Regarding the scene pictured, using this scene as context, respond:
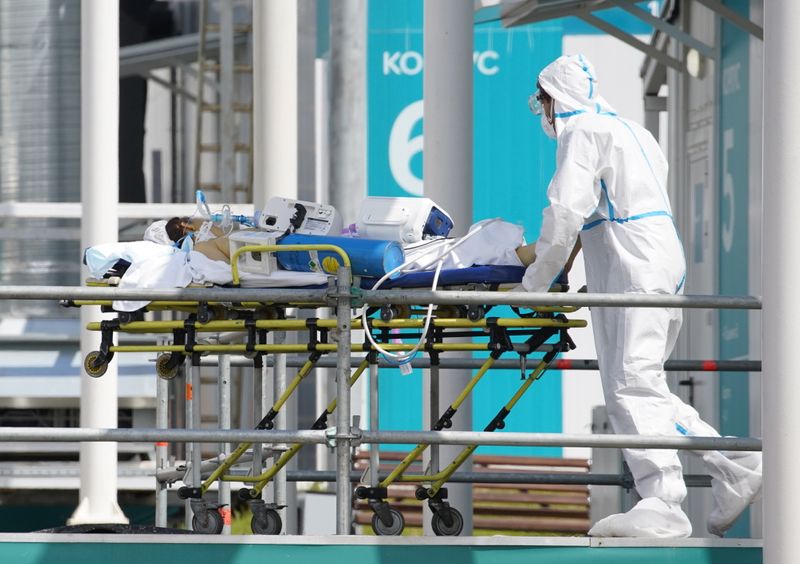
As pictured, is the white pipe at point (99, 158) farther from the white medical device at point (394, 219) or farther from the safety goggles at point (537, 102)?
the safety goggles at point (537, 102)

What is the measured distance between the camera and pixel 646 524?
4.86m

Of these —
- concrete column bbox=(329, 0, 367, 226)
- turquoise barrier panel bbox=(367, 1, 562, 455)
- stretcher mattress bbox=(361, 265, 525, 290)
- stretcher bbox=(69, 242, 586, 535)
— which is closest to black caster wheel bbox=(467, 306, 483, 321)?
stretcher bbox=(69, 242, 586, 535)

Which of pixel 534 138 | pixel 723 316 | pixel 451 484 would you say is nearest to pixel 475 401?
pixel 534 138

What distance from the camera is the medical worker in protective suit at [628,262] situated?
5031 mm

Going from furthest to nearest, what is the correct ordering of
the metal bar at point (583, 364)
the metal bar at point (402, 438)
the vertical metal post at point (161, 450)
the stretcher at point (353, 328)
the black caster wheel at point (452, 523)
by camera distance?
the vertical metal post at point (161, 450), the metal bar at point (583, 364), the black caster wheel at point (452, 523), the stretcher at point (353, 328), the metal bar at point (402, 438)

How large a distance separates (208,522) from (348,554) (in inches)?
31.4

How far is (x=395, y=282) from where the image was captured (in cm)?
504

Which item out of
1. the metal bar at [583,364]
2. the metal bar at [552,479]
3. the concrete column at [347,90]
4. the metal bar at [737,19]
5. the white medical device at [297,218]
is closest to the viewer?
the white medical device at [297,218]

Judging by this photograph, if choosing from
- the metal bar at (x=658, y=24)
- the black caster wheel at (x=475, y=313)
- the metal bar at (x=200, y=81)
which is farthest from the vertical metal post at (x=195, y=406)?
the metal bar at (x=200, y=81)

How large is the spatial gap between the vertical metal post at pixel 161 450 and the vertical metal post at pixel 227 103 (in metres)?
6.72

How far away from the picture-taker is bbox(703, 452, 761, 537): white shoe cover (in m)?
5.20

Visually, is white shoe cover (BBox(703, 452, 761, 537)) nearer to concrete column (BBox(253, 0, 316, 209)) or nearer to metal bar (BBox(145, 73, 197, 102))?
concrete column (BBox(253, 0, 316, 209))

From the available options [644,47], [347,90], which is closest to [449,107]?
[644,47]

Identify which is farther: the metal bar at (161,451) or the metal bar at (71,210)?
the metal bar at (71,210)
